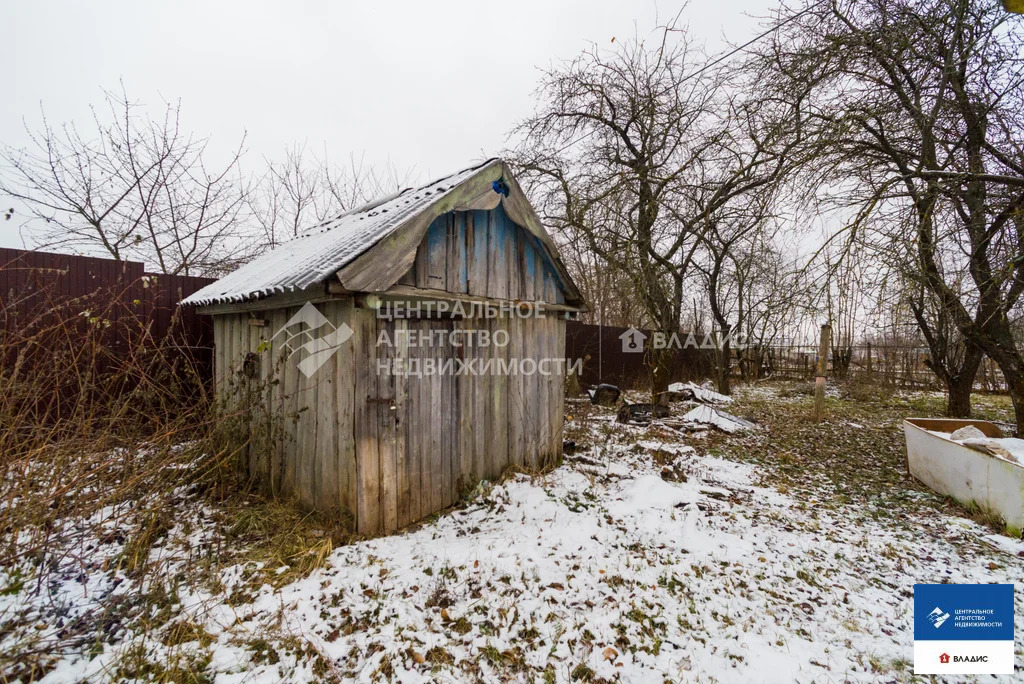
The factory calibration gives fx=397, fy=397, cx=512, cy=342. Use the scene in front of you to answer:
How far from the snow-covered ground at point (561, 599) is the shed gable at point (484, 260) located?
244 centimetres

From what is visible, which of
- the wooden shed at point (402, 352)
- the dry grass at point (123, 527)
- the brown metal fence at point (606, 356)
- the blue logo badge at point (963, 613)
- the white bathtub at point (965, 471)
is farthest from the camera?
the brown metal fence at point (606, 356)

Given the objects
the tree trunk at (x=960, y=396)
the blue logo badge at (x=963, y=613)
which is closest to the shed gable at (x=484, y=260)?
the blue logo badge at (x=963, y=613)

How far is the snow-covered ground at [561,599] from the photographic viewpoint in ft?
7.93

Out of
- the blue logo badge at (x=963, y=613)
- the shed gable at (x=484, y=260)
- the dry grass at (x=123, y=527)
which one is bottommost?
the blue logo badge at (x=963, y=613)

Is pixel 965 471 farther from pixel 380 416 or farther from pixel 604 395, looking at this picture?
pixel 380 416

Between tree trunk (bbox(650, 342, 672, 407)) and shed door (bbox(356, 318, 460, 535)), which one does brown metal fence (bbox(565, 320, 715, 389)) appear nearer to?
tree trunk (bbox(650, 342, 672, 407))

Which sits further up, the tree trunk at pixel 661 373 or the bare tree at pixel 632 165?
the bare tree at pixel 632 165

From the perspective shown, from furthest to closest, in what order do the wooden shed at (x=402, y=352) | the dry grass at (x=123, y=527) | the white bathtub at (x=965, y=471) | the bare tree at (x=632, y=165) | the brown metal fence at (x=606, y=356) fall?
the brown metal fence at (x=606, y=356) < the bare tree at (x=632, y=165) < the white bathtub at (x=965, y=471) < the wooden shed at (x=402, y=352) < the dry grass at (x=123, y=527)

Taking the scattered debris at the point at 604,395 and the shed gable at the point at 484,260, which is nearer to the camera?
the shed gable at the point at 484,260

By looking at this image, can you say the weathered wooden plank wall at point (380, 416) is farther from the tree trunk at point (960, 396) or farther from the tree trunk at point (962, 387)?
the tree trunk at point (960, 396)

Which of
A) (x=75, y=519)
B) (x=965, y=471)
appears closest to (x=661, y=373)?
(x=965, y=471)

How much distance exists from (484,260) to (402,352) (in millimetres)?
1497

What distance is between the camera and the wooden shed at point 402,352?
139 inches

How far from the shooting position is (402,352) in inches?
151
